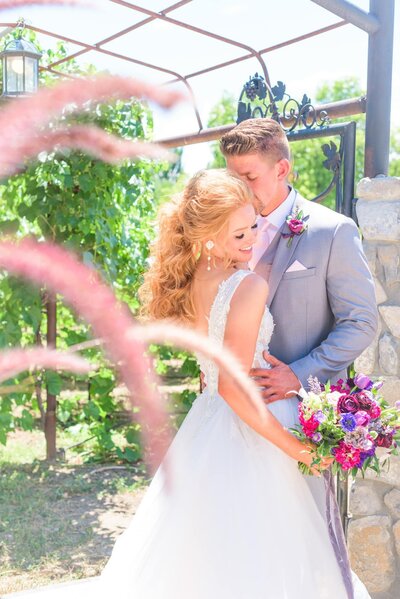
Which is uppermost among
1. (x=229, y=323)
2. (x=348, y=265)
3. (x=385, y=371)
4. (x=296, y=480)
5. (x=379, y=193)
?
(x=379, y=193)

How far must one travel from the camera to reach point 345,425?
1732 millimetres

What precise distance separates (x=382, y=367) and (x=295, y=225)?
0.77 m

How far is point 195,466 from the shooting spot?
6.43 ft

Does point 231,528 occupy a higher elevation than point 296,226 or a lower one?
lower

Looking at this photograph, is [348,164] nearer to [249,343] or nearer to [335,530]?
[249,343]

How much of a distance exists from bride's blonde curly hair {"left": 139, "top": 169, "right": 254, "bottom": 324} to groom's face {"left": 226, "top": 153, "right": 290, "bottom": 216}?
0.21m

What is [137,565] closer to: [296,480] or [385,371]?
[296,480]

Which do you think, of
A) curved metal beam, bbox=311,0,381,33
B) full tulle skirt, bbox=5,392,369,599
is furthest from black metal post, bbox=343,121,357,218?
full tulle skirt, bbox=5,392,369,599

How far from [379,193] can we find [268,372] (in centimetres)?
97

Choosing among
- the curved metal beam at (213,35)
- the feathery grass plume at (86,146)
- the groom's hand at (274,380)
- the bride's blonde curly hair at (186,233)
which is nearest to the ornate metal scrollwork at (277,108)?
the curved metal beam at (213,35)

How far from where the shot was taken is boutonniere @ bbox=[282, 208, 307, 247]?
2162 millimetres

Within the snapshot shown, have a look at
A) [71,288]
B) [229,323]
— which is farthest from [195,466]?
[71,288]

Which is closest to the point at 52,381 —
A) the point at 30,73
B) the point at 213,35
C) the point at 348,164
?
A: the point at 213,35

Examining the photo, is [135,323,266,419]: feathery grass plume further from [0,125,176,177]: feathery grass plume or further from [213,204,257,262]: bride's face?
[213,204,257,262]: bride's face
